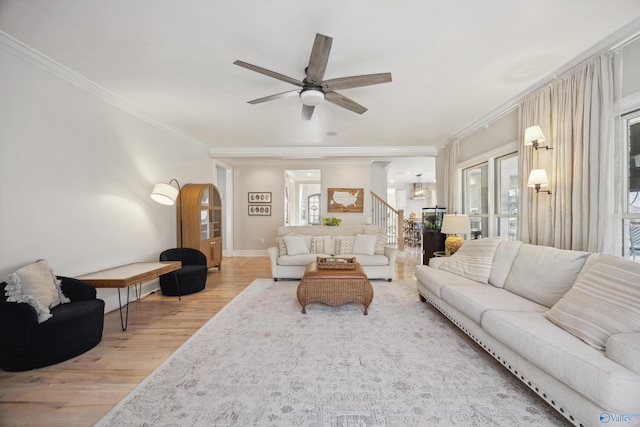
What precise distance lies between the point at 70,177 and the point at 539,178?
16.4ft

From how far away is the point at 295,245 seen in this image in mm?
4883

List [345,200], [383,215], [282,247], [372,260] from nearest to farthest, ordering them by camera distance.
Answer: [372,260], [282,247], [345,200], [383,215]

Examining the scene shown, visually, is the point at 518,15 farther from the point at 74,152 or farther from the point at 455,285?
the point at 74,152

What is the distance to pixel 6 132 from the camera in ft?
7.18

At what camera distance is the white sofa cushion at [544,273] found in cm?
208

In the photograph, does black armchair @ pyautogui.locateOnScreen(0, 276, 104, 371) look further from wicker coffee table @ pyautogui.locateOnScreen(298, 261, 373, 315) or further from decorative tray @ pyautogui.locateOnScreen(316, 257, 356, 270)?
decorative tray @ pyautogui.locateOnScreen(316, 257, 356, 270)

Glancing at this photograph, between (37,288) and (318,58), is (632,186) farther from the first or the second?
(37,288)

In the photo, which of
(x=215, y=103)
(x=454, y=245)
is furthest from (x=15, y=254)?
(x=454, y=245)

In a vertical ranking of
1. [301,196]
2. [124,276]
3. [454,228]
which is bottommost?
[124,276]

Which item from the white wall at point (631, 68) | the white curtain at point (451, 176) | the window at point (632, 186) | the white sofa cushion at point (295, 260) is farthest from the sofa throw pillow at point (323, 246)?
the white wall at point (631, 68)

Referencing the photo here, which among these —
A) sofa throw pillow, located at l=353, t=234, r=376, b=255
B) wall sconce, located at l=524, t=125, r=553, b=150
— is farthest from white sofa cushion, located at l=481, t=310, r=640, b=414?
sofa throw pillow, located at l=353, t=234, r=376, b=255

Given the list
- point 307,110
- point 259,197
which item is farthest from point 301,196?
point 307,110

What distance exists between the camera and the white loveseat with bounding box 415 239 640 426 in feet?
4.00

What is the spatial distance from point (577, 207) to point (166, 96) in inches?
185
